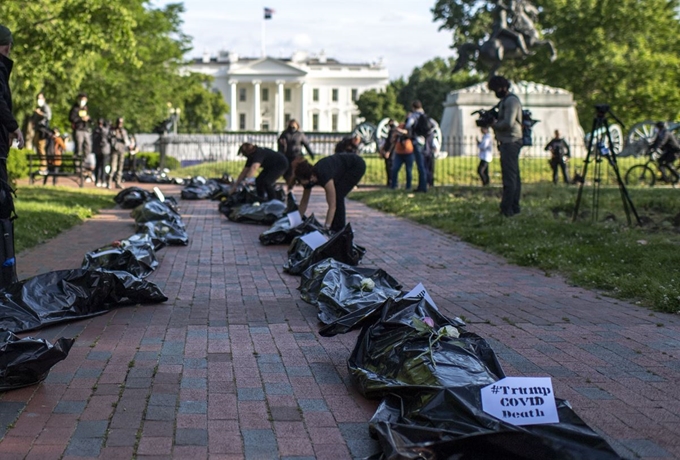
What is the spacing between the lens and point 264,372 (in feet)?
16.8

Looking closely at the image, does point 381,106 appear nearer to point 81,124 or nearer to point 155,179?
point 155,179

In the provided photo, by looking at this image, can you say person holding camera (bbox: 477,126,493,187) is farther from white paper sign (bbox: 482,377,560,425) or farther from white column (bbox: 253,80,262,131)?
white column (bbox: 253,80,262,131)

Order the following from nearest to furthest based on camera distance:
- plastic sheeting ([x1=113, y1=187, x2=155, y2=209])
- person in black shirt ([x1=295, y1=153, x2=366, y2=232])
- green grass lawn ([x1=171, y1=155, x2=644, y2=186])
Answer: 1. person in black shirt ([x1=295, y1=153, x2=366, y2=232])
2. plastic sheeting ([x1=113, y1=187, x2=155, y2=209])
3. green grass lawn ([x1=171, y1=155, x2=644, y2=186])

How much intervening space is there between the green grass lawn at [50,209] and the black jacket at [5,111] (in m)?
3.01

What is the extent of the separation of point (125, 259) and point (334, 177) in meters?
3.61

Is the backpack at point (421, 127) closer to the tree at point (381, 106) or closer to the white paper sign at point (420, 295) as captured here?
the white paper sign at point (420, 295)

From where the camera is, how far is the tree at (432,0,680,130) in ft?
169

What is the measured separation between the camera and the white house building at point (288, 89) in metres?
124

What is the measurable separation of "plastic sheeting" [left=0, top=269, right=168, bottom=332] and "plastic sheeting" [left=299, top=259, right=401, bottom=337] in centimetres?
120

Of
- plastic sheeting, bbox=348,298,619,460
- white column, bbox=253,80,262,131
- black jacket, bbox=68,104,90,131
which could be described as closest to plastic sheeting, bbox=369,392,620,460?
plastic sheeting, bbox=348,298,619,460

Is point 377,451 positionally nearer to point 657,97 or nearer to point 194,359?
point 194,359

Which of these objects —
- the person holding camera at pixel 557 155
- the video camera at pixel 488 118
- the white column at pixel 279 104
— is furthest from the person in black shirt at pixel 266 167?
the white column at pixel 279 104

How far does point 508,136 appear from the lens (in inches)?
528

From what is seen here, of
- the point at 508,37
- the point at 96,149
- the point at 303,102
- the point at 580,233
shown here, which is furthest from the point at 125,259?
the point at 303,102
